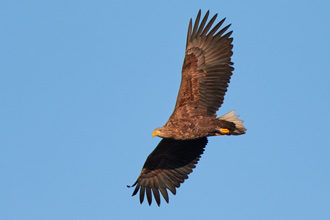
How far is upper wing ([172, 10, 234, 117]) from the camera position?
48.9ft

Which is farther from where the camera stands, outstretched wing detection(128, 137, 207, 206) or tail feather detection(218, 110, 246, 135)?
outstretched wing detection(128, 137, 207, 206)

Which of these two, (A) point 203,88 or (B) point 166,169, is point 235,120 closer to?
(A) point 203,88

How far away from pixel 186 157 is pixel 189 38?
295cm

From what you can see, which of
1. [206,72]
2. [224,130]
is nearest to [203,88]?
[206,72]

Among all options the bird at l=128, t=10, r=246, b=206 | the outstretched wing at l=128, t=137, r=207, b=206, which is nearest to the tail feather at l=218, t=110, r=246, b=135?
the bird at l=128, t=10, r=246, b=206

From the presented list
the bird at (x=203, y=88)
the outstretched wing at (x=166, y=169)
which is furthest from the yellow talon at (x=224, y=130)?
the outstretched wing at (x=166, y=169)

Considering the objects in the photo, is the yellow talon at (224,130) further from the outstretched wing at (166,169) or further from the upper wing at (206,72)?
the outstretched wing at (166,169)

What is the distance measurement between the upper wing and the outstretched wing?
1627 mm

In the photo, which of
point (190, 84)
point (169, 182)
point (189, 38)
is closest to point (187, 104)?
point (190, 84)

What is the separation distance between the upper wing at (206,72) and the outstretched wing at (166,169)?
1627 millimetres

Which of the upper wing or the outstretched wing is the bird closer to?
the upper wing

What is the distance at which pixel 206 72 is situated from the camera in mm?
14984

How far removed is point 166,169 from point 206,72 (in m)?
2.83

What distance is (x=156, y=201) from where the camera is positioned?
16312mm
